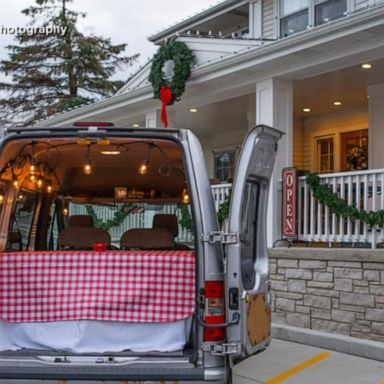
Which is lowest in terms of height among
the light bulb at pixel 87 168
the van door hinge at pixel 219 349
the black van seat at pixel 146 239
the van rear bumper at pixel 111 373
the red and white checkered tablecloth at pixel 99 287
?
the van rear bumper at pixel 111 373

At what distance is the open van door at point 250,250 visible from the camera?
11.8 feet

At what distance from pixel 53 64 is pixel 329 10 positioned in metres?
23.7

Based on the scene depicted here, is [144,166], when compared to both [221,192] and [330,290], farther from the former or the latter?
[221,192]

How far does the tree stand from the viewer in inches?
1277

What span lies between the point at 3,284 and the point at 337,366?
361 cm

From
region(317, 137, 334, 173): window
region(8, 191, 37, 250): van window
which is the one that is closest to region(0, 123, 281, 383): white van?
region(8, 191, 37, 250): van window

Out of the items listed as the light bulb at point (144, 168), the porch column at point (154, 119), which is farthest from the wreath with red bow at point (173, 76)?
the light bulb at point (144, 168)

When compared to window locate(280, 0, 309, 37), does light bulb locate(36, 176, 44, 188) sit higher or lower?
lower

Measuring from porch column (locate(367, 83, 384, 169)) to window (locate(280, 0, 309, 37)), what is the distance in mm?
2422

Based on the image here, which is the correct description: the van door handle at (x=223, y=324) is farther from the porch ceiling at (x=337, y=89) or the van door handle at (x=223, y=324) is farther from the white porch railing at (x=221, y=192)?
the white porch railing at (x=221, y=192)

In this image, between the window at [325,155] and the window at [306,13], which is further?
the window at [325,155]

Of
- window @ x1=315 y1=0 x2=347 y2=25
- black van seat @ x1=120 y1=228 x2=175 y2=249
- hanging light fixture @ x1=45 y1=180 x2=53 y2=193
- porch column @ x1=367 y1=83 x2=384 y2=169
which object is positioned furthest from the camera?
window @ x1=315 y1=0 x2=347 y2=25

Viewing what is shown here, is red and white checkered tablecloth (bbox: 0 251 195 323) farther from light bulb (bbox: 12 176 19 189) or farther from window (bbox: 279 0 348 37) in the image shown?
window (bbox: 279 0 348 37)

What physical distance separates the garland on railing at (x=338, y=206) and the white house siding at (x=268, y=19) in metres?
5.58
